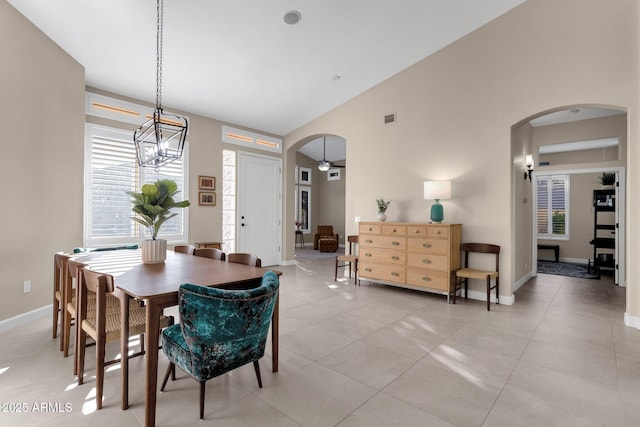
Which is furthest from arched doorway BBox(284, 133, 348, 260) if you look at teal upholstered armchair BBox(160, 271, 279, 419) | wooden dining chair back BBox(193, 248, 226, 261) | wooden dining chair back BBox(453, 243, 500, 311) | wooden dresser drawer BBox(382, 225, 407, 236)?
teal upholstered armchair BBox(160, 271, 279, 419)

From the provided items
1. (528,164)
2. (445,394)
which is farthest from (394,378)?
(528,164)

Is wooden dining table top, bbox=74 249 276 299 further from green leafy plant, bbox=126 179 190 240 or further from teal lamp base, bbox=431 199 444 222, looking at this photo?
teal lamp base, bbox=431 199 444 222

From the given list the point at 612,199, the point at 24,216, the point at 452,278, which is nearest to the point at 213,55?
the point at 24,216

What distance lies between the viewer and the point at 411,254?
471 centimetres

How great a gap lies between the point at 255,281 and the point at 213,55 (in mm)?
3319

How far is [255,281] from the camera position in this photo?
2223 mm

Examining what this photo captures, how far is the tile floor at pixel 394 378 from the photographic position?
1.90 m

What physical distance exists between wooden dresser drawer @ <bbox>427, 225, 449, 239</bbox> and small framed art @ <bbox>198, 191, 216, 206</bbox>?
3.86m

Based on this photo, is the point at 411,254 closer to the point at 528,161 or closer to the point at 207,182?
the point at 528,161

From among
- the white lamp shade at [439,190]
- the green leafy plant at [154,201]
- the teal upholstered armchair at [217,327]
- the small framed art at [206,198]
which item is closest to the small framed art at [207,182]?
the small framed art at [206,198]

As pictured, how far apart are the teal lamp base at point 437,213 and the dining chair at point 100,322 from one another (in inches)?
144

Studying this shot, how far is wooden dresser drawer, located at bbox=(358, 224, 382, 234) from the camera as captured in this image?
16.6ft

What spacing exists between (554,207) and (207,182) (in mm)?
8573

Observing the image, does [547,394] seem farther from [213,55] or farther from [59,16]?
[59,16]
